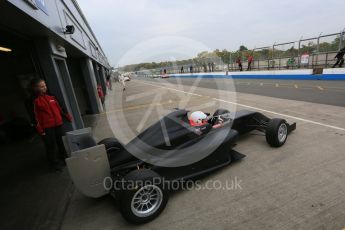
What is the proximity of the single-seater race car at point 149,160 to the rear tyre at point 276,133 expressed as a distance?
0.02 m

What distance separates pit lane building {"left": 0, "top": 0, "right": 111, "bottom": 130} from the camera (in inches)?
125

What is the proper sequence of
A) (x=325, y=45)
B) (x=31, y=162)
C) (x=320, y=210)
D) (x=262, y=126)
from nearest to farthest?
(x=320, y=210), (x=262, y=126), (x=31, y=162), (x=325, y=45)

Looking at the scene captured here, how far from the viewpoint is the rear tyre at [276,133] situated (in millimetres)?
3953

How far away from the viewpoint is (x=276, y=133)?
3.95m

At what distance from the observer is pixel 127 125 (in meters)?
7.38

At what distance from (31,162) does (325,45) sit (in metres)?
18.9

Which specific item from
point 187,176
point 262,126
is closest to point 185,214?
point 187,176

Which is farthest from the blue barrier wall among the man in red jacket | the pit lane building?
the man in red jacket

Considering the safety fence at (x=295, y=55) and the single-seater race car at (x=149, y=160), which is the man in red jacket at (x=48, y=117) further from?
the safety fence at (x=295, y=55)

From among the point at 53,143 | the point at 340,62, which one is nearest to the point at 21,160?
the point at 53,143

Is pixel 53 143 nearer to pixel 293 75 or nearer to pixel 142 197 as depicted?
pixel 142 197

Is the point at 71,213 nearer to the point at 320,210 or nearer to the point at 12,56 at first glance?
the point at 320,210

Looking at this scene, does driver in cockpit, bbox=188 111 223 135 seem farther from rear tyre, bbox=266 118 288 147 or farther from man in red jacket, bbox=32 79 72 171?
man in red jacket, bbox=32 79 72 171

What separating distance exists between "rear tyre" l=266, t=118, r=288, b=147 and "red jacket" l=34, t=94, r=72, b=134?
13.2 feet
